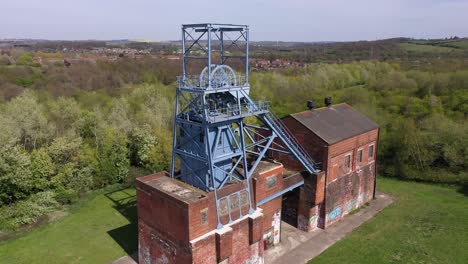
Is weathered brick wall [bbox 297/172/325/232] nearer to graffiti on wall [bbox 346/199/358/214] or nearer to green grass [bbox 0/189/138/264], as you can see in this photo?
graffiti on wall [bbox 346/199/358/214]

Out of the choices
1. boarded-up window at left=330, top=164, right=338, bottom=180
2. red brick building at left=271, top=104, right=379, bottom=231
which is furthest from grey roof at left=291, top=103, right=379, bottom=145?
boarded-up window at left=330, top=164, right=338, bottom=180

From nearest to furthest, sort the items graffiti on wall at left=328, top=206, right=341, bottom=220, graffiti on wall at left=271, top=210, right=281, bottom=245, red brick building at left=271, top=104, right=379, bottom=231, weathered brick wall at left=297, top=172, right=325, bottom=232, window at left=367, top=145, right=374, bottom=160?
1. graffiti on wall at left=271, top=210, right=281, bottom=245
2. weathered brick wall at left=297, top=172, right=325, bottom=232
3. red brick building at left=271, top=104, right=379, bottom=231
4. graffiti on wall at left=328, top=206, right=341, bottom=220
5. window at left=367, top=145, right=374, bottom=160

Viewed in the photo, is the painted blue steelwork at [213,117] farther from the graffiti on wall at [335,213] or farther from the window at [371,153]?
the window at [371,153]

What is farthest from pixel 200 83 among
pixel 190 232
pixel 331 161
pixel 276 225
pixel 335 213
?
pixel 335 213

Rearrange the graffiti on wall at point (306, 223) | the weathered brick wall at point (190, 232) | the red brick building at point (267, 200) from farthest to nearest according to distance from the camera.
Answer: the graffiti on wall at point (306, 223) < the red brick building at point (267, 200) < the weathered brick wall at point (190, 232)

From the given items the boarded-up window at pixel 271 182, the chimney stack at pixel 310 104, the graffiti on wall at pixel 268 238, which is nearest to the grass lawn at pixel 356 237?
the graffiti on wall at pixel 268 238

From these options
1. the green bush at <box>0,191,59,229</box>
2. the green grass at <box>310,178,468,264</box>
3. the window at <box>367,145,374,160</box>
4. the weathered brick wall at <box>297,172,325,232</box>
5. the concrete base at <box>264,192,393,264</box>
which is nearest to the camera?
the green grass at <box>310,178,468,264</box>

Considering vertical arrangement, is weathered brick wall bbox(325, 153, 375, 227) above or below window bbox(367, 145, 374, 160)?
below

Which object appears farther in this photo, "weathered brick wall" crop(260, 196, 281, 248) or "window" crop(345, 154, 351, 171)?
"window" crop(345, 154, 351, 171)
